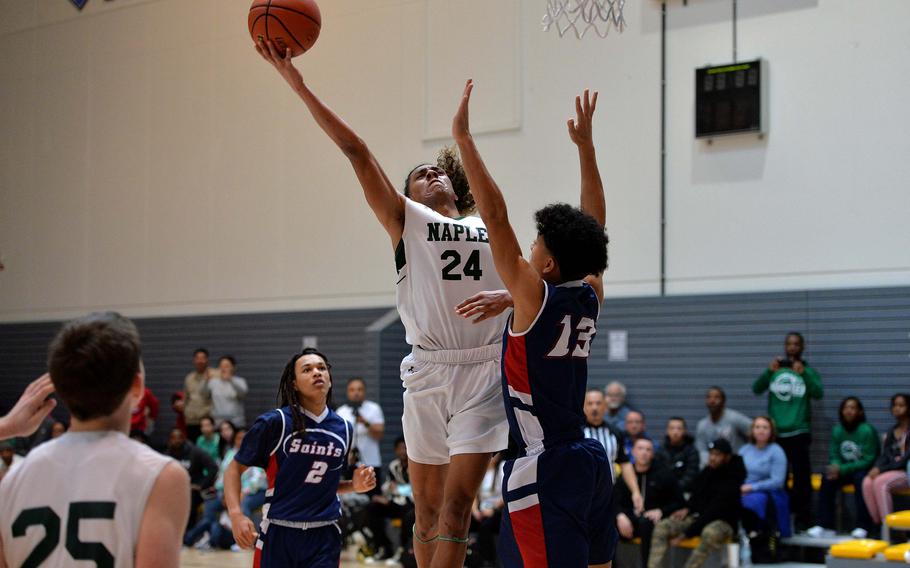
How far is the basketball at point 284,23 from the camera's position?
5.09 meters

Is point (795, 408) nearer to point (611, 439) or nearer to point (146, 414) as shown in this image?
point (611, 439)

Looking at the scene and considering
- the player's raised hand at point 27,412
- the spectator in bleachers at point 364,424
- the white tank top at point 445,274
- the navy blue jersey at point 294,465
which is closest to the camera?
the player's raised hand at point 27,412

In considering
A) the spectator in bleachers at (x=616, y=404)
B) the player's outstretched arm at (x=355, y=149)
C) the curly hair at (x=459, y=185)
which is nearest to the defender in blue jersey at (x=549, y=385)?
the player's outstretched arm at (x=355, y=149)

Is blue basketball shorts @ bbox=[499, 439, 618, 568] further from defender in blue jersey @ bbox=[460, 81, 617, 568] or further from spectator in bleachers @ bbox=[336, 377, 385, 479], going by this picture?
spectator in bleachers @ bbox=[336, 377, 385, 479]

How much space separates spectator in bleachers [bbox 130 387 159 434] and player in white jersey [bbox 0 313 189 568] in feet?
47.2

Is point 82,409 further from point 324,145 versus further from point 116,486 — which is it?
point 324,145

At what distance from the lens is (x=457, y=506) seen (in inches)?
179

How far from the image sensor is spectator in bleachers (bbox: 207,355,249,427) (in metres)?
16.2

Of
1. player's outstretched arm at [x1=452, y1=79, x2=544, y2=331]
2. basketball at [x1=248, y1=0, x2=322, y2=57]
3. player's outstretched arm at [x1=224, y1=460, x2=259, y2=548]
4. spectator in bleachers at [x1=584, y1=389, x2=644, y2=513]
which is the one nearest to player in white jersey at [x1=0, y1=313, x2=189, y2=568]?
player's outstretched arm at [x1=452, y1=79, x2=544, y2=331]

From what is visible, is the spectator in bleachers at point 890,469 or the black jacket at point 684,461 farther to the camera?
Answer: the black jacket at point 684,461

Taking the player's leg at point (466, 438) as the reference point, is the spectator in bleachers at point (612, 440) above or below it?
below

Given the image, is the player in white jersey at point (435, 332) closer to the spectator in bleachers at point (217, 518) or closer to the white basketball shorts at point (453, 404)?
the white basketball shorts at point (453, 404)

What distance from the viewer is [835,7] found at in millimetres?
12688

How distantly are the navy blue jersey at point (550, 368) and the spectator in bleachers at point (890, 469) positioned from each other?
7678 mm
